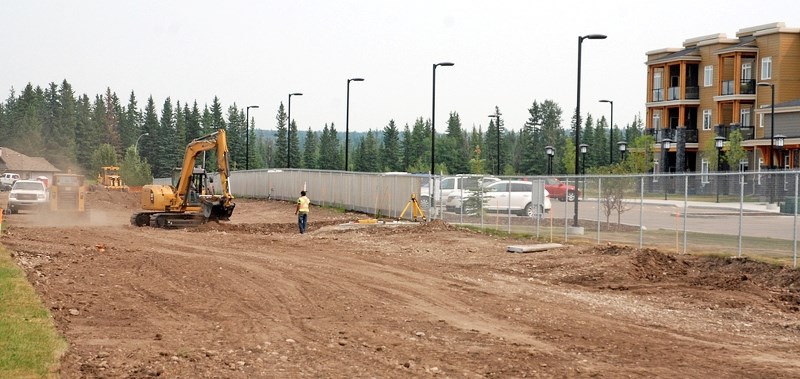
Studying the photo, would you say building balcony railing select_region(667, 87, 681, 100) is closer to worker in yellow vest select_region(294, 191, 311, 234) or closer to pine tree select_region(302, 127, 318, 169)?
worker in yellow vest select_region(294, 191, 311, 234)

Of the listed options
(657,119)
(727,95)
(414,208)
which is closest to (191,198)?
(414,208)

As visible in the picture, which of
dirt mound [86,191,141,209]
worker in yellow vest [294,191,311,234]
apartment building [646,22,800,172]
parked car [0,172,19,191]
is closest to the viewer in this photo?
worker in yellow vest [294,191,311,234]

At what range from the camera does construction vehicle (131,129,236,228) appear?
38906 mm

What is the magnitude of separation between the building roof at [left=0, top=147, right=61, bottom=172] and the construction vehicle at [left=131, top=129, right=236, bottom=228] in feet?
318

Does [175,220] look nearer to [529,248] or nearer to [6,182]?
[529,248]

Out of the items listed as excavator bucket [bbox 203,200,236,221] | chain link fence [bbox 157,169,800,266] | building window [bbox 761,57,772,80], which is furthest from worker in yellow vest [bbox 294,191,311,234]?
building window [bbox 761,57,772,80]

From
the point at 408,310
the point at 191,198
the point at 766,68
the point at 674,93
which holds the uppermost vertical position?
the point at 766,68

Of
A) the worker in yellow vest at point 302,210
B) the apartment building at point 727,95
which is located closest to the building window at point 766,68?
the apartment building at point 727,95

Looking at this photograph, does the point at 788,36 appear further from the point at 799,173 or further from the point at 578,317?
the point at 578,317

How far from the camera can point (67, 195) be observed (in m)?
45.9

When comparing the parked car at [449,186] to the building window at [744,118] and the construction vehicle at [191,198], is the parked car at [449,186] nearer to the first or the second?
the construction vehicle at [191,198]

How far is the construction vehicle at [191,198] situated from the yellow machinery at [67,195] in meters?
7.05

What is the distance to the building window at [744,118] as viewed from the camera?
77.5 metres

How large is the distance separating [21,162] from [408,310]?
126 metres
